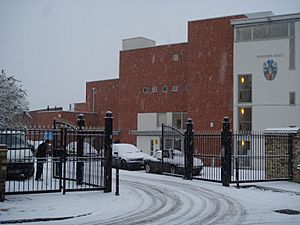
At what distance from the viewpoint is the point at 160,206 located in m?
12.6

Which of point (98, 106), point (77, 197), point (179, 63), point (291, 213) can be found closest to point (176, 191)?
point (77, 197)

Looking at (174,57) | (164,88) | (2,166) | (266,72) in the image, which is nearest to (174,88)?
(164,88)

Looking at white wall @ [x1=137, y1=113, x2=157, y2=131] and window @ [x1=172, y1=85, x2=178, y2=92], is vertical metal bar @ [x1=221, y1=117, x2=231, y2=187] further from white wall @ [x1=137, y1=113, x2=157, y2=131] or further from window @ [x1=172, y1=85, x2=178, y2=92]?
white wall @ [x1=137, y1=113, x2=157, y2=131]

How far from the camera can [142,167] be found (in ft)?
90.5

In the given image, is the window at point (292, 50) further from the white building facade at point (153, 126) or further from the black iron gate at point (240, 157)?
the black iron gate at point (240, 157)

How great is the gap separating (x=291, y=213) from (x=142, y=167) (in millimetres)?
16441

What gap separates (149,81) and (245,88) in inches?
453

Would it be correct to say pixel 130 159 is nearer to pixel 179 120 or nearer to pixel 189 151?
pixel 189 151

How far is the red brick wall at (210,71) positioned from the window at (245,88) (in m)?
0.76

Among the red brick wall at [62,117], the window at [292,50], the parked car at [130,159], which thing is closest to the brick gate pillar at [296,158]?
the parked car at [130,159]

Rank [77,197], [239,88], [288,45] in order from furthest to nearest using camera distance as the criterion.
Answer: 1. [239,88]
2. [288,45]
3. [77,197]

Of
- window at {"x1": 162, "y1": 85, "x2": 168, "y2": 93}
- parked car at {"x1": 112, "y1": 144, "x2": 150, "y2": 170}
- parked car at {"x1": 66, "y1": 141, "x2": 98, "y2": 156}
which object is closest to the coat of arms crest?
window at {"x1": 162, "y1": 85, "x2": 168, "y2": 93}

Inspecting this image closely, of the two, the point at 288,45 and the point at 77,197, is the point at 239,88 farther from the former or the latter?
the point at 77,197

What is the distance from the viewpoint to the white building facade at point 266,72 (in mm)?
33188
